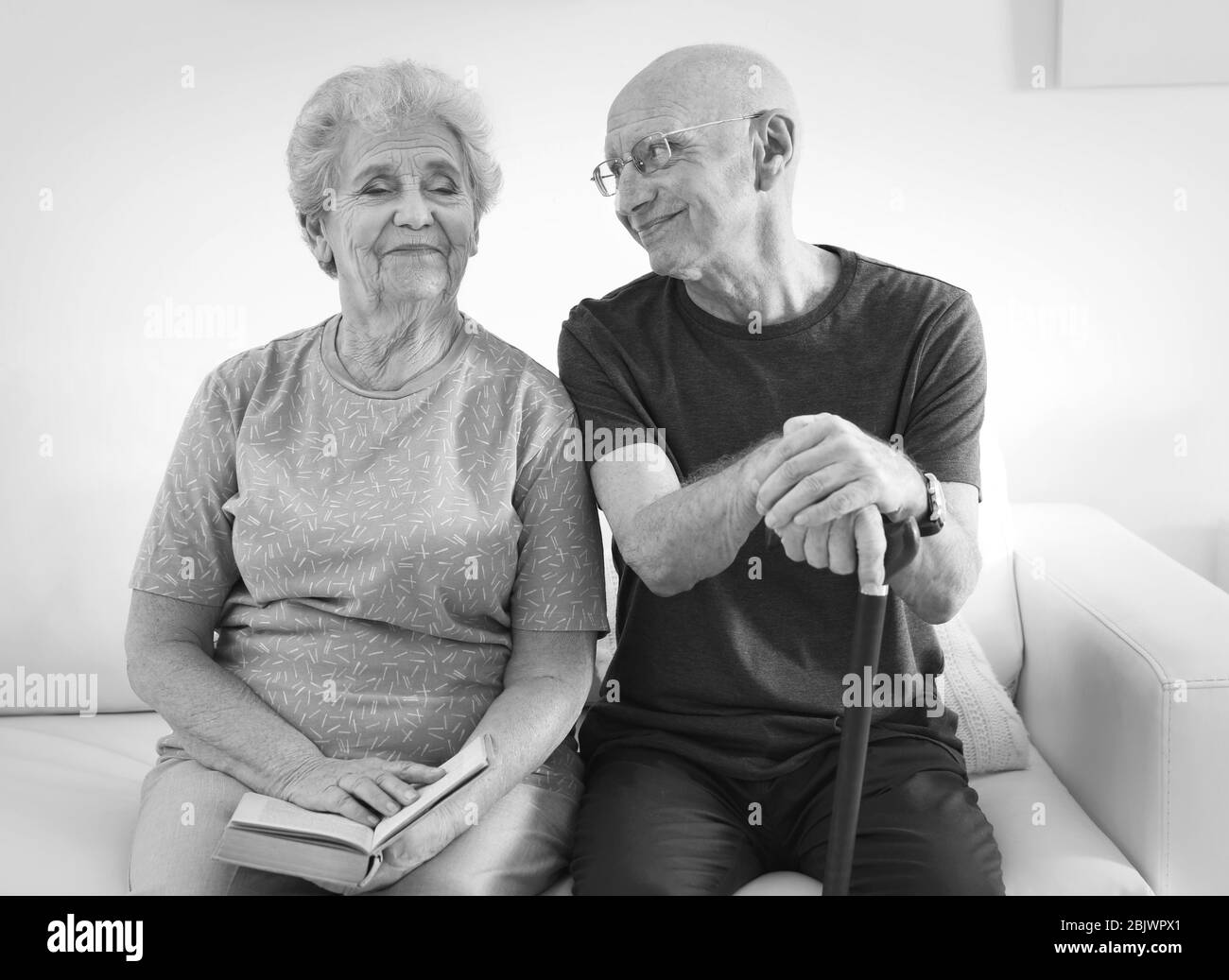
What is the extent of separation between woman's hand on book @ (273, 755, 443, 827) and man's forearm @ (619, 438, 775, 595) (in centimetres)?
33

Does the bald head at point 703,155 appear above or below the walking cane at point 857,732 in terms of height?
above

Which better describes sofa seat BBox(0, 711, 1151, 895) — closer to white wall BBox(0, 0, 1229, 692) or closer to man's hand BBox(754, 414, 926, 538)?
white wall BBox(0, 0, 1229, 692)

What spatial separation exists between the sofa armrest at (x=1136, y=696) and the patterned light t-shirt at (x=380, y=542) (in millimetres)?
656

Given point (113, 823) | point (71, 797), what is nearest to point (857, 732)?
point (113, 823)

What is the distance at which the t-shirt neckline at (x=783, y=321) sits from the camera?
4.98 ft

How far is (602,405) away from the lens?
59.2 inches

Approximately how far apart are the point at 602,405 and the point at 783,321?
25cm

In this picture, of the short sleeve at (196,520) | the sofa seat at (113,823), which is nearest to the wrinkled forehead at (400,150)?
the short sleeve at (196,520)

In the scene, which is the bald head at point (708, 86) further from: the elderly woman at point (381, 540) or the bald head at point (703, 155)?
the elderly woman at point (381, 540)

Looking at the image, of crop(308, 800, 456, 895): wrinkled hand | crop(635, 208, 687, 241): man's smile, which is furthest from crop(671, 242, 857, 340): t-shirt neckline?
crop(308, 800, 456, 895): wrinkled hand

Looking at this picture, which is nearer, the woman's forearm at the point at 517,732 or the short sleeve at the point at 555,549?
the woman's forearm at the point at 517,732

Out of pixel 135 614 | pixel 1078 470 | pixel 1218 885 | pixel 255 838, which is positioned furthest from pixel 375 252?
pixel 1078 470

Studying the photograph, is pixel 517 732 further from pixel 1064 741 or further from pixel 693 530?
pixel 1064 741
